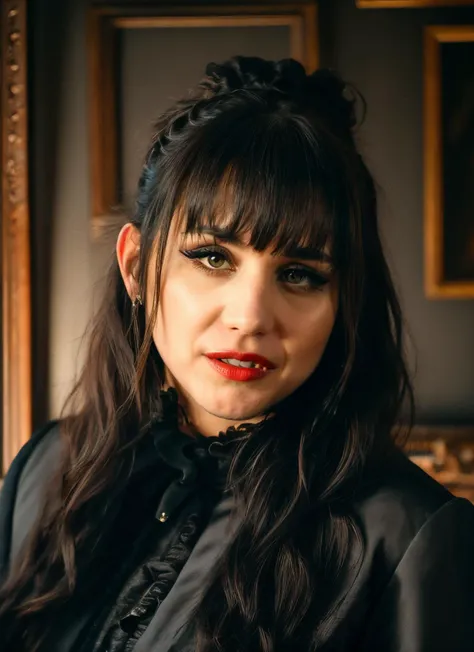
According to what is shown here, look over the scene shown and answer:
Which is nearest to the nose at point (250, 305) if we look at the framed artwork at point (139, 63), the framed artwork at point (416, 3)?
the framed artwork at point (139, 63)

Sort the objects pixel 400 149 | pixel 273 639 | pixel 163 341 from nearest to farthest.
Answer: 1. pixel 273 639
2. pixel 163 341
3. pixel 400 149

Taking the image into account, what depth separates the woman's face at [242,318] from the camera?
0.86 m

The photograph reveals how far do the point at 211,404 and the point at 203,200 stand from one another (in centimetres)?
22

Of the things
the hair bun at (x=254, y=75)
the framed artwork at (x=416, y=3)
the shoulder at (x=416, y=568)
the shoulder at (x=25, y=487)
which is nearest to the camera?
the shoulder at (x=416, y=568)

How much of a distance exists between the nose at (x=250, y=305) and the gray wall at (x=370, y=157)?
0.47m

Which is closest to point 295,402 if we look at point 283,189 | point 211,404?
point 211,404

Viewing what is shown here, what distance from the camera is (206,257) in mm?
892

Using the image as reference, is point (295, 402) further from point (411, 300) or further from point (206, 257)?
point (411, 300)

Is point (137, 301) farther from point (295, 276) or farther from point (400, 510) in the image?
point (400, 510)

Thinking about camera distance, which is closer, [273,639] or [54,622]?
[273,639]

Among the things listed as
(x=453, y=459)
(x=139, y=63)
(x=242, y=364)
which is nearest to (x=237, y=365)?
(x=242, y=364)

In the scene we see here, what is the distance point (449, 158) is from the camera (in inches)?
50.3

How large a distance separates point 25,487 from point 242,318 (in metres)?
0.47

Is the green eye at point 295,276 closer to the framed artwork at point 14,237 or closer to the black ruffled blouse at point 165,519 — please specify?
the black ruffled blouse at point 165,519
